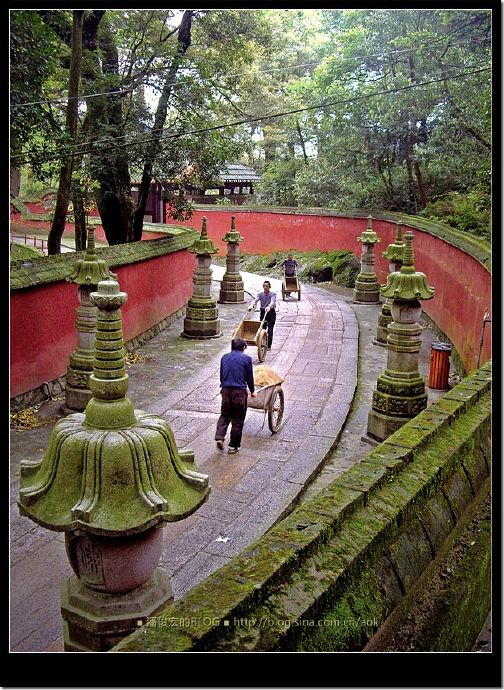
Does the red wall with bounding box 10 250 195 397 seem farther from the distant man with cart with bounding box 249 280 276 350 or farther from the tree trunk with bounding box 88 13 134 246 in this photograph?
the distant man with cart with bounding box 249 280 276 350

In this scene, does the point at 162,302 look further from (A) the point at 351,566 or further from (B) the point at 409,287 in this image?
(A) the point at 351,566

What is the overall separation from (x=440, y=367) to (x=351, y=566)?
891 centimetres

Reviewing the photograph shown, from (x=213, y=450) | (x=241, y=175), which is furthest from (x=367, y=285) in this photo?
(x=241, y=175)

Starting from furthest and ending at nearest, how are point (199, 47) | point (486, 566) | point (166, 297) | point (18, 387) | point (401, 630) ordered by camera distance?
point (166, 297)
point (199, 47)
point (18, 387)
point (486, 566)
point (401, 630)

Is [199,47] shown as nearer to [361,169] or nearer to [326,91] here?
[326,91]

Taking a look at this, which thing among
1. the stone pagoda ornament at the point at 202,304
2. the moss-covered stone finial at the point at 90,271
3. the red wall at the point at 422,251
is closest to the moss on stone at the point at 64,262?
the moss-covered stone finial at the point at 90,271

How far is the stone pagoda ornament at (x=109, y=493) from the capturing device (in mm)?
3059

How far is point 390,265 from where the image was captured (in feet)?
47.0

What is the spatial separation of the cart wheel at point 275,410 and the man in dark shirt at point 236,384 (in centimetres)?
Answer: 65

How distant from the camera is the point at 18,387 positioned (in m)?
9.27

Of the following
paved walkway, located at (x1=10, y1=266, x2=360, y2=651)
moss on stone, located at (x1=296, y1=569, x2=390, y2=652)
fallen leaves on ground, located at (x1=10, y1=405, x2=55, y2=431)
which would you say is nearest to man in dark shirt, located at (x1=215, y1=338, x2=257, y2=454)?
paved walkway, located at (x1=10, y1=266, x2=360, y2=651)

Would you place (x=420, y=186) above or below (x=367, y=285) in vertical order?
above

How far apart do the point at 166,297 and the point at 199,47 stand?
5735 mm
